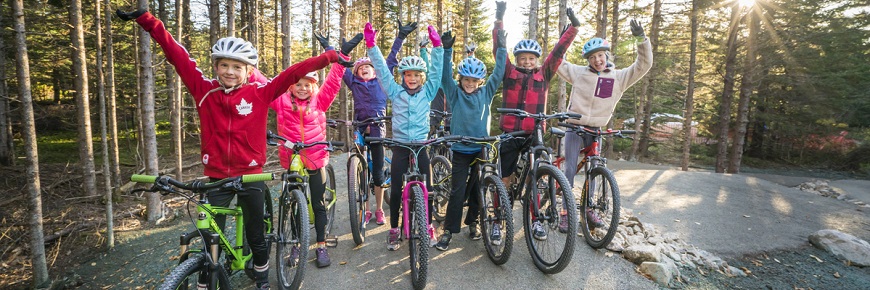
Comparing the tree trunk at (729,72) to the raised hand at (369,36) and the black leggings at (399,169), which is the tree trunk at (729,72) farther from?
the raised hand at (369,36)

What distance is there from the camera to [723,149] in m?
13.7

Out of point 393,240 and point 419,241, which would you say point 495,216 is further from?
point 393,240

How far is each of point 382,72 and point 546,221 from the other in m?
2.41

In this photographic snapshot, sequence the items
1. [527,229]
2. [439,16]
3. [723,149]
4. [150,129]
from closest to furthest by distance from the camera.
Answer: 1. [527,229]
2. [150,129]
3. [723,149]
4. [439,16]

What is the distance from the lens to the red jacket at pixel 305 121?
13.7 feet

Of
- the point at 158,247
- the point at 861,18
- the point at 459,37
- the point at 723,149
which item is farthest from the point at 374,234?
the point at 459,37

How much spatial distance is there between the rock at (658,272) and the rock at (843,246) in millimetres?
3749

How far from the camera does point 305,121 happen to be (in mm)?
4254

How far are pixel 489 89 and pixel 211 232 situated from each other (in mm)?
3172

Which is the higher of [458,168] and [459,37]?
[459,37]

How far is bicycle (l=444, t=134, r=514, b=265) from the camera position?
378cm

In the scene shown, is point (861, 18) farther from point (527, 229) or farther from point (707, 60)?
point (527, 229)

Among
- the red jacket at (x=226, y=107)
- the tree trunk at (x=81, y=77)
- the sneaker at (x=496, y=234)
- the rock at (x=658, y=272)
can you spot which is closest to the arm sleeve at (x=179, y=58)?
the red jacket at (x=226, y=107)

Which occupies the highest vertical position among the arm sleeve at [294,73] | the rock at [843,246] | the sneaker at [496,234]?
the arm sleeve at [294,73]
